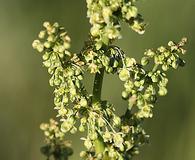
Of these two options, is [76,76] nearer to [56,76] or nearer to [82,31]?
[56,76]

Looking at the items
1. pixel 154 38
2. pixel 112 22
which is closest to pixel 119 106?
pixel 154 38

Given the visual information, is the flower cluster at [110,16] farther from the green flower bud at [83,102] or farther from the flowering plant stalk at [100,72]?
the green flower bud at [83,102]

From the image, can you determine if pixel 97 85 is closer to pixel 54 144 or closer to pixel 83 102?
pixel 83 102

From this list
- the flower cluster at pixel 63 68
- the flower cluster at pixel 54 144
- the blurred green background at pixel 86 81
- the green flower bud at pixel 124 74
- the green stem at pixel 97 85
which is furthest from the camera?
the blurred green background at pixel 86 81

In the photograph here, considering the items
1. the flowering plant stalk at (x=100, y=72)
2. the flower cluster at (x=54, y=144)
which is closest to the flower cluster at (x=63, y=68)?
the flowering plant stalk at (x=100, y=72)

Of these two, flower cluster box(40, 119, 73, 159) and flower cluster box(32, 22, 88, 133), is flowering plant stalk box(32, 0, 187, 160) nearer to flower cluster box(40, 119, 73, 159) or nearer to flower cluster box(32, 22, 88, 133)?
flower cluster box(32, 22, 88, 133)

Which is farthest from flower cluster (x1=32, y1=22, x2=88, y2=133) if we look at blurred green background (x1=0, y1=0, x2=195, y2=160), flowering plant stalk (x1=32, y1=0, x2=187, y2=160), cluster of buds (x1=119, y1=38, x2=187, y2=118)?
blurred green background (x1=0, y1=0, x2=195, y2=160)
